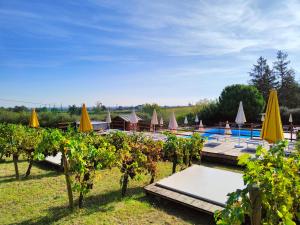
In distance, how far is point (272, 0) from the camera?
8180 millimetres

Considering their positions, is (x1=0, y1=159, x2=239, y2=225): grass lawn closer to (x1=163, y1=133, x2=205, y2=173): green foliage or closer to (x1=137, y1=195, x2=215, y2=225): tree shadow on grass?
(x1=137, y1=195, x2=215, y2=225): tree shadow on grass

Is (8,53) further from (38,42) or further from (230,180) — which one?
(230,180)

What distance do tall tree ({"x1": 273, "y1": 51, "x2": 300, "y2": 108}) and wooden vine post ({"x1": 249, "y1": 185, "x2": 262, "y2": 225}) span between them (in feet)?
124

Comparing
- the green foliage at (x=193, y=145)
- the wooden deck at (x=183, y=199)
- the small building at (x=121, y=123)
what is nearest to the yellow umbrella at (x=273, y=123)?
the green foliage at (x=193, y=145)

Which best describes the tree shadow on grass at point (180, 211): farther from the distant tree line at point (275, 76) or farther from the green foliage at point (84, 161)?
the distant tree line at point (275, 76)

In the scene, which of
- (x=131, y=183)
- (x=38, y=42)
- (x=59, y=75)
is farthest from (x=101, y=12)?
(x=59, y=75)

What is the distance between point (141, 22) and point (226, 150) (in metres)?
7.33

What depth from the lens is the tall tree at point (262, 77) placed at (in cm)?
4066

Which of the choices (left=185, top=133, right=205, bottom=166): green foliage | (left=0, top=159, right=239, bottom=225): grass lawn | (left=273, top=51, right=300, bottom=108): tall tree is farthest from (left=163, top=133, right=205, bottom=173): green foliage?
(left=273, top=51, right=300, bottom=108): tall tree

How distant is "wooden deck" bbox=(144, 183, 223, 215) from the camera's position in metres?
4.80

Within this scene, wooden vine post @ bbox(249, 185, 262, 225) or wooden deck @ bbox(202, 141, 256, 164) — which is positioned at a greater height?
wooden vine post @ bbox(249, 185, 262, 225)

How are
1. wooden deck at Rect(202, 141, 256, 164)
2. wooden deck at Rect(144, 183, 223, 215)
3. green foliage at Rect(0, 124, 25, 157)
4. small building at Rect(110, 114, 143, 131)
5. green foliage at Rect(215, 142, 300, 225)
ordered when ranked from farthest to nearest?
small building at Rect(110, 114, 143, 131)
wooden deck at Rect(202, 141, 256, 164)
green foliage at Rect(0, 124, 25, 157)
wooden deck at Rect(144, 183, 223, 215)
green foliage at Rect(215, 142, 300, 225)

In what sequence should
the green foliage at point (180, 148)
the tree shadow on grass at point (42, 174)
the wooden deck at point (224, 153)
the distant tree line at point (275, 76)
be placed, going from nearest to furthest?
the green foliage at point (180, 148) < the tree shadow on grass at point (42, 174) < the wooden deck at point (224, 153) < the distant tree line at point (275, 76)

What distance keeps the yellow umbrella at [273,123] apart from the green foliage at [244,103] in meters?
18.9
